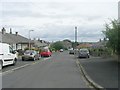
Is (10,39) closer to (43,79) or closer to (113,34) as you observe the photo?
(113,34)

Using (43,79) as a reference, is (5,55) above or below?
above

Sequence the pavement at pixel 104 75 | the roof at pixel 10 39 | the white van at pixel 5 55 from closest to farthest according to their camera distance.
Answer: the pavement at pixel 104 75, the white van at pixel 5 55, the roof at pixel 10 39

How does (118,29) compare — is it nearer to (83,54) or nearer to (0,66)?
(0,66)

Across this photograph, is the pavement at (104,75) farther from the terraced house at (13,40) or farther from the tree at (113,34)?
the terraced house at (13,40)

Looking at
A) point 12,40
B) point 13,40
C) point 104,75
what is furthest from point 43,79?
point 13,40

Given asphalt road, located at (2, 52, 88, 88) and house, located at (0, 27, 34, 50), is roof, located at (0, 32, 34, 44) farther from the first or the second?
asphalt road, located at (2, 52, 88, 88)

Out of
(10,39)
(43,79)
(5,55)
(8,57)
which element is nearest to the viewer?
(43,79)

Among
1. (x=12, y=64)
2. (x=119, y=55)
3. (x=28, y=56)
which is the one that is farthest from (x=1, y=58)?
(x=28, y=56)

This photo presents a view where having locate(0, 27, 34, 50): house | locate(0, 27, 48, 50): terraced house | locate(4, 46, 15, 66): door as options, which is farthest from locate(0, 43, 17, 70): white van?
locate(0, 27, 48, 50): terraced house

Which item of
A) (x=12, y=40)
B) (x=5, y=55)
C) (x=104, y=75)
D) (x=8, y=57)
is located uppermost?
(x=12, y=40)

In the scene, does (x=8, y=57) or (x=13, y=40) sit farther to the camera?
(x=13, y=40)

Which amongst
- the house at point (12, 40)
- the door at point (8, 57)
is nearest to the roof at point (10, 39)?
the house at point (12, 40)

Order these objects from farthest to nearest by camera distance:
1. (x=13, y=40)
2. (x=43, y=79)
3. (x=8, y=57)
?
(x=13, y=40) → (x=8, y=57) → (x=43, y=79)

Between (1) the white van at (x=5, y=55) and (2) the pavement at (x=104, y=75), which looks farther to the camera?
(1) the white van at (x=5, y=55)
